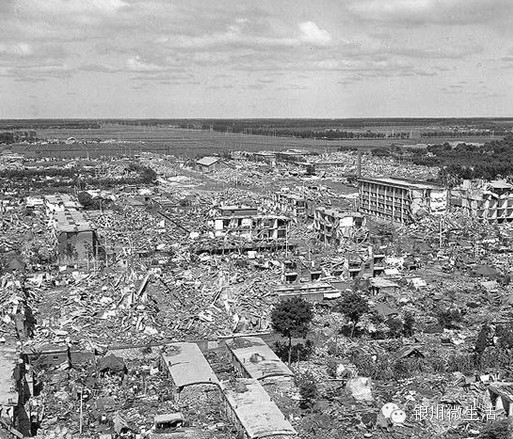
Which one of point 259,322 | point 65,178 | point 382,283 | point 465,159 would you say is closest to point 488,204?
point 382,283

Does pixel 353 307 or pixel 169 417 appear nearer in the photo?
pixel 169 417

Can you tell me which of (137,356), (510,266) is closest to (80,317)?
(137,356)

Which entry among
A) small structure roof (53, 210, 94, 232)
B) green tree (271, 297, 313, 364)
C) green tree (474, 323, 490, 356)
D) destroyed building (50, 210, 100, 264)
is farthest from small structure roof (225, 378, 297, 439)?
small structure roof (53, 210, 94, 232)

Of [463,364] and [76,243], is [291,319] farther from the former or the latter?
[76,243]

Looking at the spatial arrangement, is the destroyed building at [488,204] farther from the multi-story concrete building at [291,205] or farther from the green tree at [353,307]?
the green tree at [353,307]

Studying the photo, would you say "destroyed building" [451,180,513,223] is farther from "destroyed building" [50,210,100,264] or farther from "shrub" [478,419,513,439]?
"shrub" [478,419,513,439]

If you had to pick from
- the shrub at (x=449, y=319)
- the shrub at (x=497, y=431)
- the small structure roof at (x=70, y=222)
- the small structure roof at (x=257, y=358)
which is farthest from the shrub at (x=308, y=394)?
the small structure roof at (x=70, y=222)

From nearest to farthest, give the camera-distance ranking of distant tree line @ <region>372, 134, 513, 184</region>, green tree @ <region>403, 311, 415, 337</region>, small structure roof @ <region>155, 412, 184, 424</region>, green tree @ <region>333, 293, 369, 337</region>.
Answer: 1. small structure roof @ <region>155, 412, 184, 424</region>
2. green tree @ <region>333, 293, 369, 337</region>
3. green tree @ <region>403, 311, 415, 337</region>
4. distant tree line @ <region>372, 134, 513, 184</region>
